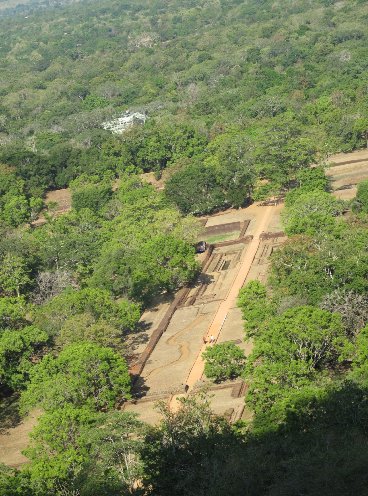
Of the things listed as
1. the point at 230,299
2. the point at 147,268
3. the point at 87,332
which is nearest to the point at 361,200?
the point at 230,299

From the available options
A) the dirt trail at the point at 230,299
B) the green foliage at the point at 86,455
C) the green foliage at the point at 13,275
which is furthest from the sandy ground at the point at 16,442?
the green foliage at the point at 13,275

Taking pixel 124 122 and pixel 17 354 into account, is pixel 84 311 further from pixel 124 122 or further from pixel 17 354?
pixel 124 122

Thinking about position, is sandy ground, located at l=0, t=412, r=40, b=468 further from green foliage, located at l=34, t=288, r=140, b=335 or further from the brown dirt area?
green foliage, located at l=34, t=288, r=140, b=335

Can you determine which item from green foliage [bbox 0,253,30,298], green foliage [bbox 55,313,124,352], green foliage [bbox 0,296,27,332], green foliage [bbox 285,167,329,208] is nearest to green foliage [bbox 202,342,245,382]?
green foliage [bbox 55,313,124,352]

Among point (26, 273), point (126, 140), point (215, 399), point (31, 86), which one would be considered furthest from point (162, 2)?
point (215, 399)

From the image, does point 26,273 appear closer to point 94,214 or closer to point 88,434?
point 94,214

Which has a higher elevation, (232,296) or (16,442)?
(16,442)
